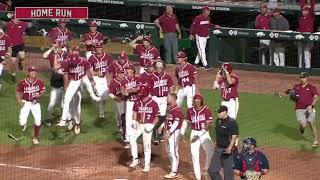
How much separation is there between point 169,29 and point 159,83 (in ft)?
23.2

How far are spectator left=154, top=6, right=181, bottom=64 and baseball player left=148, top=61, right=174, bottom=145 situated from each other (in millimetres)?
6736

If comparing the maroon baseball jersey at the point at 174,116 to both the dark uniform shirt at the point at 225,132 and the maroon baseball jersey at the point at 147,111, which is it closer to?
the maroon baseball jersey at the point at 147,111

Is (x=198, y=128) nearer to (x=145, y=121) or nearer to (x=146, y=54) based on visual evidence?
(x=145, y=121)

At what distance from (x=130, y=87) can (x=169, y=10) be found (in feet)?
23.9

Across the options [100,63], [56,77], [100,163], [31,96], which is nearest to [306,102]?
[100,163]

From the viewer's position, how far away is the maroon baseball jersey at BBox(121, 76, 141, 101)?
15.5 m

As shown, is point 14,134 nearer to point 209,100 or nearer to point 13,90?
point 13,90

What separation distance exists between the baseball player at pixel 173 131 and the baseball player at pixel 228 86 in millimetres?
1378

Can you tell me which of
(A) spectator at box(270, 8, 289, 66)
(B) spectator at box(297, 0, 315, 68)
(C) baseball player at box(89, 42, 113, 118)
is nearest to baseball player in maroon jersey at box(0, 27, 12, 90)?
(C) baseball player at box(89, 42, 113, 118)

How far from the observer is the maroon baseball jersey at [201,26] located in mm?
22328

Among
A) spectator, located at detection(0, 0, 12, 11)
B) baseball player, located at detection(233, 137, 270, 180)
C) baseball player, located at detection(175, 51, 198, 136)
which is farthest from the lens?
spectator, located at detection(0, 0, 12, 11)

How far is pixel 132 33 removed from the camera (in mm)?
23625

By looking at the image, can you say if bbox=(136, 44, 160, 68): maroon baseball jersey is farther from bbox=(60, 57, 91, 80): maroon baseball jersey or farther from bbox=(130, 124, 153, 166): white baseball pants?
bbox=(130, 124, 153, 166): white baseball pants

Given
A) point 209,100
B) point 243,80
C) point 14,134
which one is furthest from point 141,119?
point 243,80
